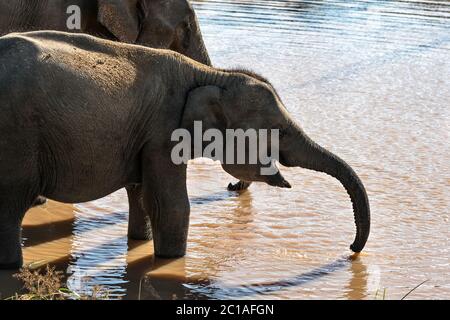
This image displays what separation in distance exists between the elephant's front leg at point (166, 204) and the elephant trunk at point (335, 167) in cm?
69

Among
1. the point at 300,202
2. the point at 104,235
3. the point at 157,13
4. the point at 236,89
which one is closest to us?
the point at 236,89

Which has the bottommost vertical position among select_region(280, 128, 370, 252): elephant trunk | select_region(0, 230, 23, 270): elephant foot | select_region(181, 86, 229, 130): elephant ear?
select_region(0, 230, 23, 270): elephant foot

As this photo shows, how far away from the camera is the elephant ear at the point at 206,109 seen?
6.82m

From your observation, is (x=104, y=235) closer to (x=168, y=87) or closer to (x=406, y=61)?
(x=168, y=87)

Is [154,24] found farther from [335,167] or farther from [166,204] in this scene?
[335,167]

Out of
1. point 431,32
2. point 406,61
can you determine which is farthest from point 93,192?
point 431,32

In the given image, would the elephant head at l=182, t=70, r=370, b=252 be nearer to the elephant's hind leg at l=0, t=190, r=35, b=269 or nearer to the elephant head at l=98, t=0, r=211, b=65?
the elephant's hind leg at l=0, t=190, r=35, b=269

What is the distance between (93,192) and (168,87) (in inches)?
30.5

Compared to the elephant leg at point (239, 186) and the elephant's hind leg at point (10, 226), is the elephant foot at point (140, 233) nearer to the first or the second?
the elephant's hind leg at point (10, 226)

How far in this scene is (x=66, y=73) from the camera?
6461 mm

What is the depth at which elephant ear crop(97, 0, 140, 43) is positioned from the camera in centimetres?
938

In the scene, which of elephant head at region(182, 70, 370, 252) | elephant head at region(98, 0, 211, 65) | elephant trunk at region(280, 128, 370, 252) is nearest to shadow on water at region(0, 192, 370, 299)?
elephant trunk at region(280, 128, 370, 252)
